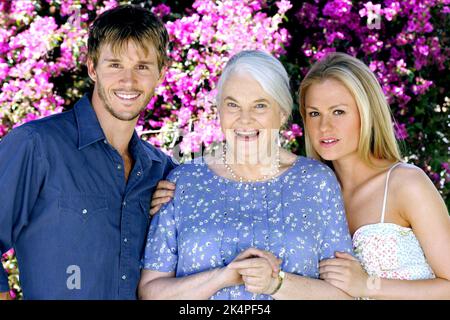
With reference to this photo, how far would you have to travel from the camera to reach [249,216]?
2643mm

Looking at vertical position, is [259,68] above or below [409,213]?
above

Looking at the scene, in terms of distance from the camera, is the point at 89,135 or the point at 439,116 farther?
the point at 439,116

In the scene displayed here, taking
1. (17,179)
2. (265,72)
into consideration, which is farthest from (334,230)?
(17,179)

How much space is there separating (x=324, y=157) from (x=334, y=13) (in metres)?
1.66

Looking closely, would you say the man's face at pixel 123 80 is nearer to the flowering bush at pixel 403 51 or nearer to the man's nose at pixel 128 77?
the man's nose at pixel 128 77

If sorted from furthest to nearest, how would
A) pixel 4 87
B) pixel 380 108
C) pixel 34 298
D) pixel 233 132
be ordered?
pixel 4 87, pixel 380 108, pixel 233 132, pixel 34 298

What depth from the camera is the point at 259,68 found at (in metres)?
2.69

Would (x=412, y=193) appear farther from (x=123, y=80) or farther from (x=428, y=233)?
(x=123, y=80)

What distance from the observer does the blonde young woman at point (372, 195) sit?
2.68 m

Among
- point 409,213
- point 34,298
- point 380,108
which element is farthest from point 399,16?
point 34,298

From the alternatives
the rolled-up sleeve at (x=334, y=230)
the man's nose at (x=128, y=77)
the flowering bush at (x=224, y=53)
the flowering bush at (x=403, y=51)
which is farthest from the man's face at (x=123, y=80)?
the flowering bush at (x=403, y=51)

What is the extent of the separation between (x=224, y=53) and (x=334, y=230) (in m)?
1.87
